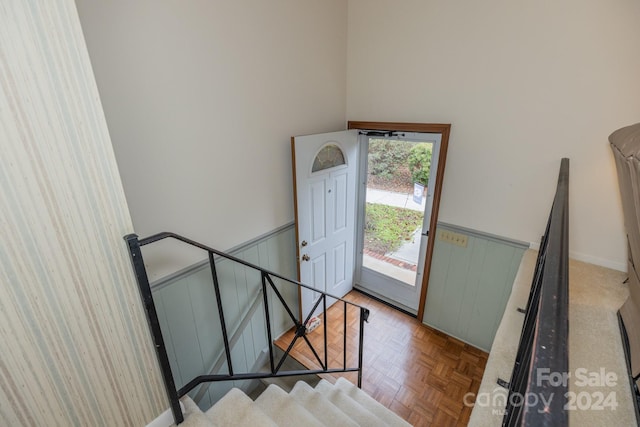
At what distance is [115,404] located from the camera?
1.07 m

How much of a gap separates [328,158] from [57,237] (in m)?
2.15

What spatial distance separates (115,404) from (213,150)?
1.40 meters

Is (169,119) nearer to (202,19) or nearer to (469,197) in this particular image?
(202,19)

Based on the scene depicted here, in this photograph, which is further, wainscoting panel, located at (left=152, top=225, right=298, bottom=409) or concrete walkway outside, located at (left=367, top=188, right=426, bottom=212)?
concrete walkway outside, located at (left=367, top=188, right=426, bottom=212)

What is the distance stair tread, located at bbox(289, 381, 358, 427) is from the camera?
174 cm

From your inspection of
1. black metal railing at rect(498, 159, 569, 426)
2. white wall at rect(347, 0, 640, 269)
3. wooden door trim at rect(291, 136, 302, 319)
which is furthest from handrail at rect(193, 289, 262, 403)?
black metal railing at rect(498, 159, 569, 426)

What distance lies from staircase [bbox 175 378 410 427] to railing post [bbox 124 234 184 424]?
13 centimetres

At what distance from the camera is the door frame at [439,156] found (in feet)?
7.97

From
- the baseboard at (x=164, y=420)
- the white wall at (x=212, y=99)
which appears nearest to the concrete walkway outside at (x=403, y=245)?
the white wall at (x=212, y=99)

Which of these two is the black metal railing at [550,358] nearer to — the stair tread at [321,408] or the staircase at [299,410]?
the staircase at [299,410]

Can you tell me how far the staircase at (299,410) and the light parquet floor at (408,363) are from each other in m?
0.34

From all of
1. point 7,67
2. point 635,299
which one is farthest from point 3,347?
point 635,299

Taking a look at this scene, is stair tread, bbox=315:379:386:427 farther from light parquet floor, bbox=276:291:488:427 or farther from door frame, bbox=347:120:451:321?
door frame, bbox=347:120:451:321

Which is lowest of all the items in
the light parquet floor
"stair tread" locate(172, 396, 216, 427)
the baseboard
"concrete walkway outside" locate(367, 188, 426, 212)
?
the light parquet floor
